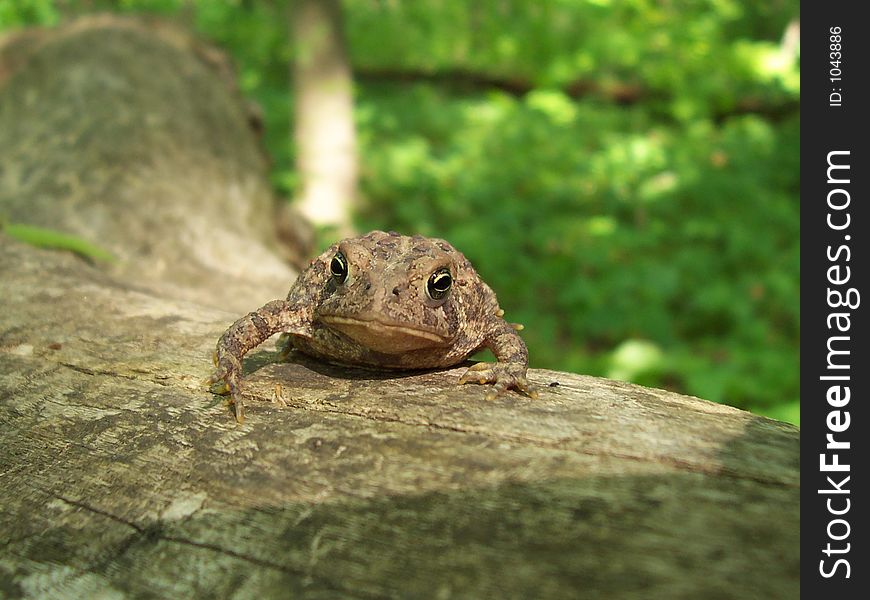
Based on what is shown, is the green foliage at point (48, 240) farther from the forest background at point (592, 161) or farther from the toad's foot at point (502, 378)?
the forest background at point (592, 161)

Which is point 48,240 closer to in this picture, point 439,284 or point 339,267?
point 339,267

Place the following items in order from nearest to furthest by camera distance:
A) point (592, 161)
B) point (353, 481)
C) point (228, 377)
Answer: point (353, 481) < point (228, 377) < point (592, 161)

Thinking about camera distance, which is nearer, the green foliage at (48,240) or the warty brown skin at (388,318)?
the warty brown skin at (388,318)

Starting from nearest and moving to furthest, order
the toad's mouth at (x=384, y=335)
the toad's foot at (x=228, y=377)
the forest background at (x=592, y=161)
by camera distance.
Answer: the toad's foot at (x=228, y=377), the toad's mouth at (x=384, y=335), the forest background at (x=592, y=161)

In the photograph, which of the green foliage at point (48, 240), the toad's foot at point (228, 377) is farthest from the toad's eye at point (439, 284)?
the green foliage at point (48, 240)

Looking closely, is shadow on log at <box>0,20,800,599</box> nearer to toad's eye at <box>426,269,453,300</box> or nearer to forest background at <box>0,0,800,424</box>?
toad's eye at <box>426,269,453,300</box>

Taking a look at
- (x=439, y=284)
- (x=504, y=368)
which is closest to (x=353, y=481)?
(x=504, y=368)

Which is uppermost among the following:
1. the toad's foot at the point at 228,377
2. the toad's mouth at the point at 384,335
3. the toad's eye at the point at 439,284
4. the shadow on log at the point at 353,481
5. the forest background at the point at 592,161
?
the forest background at the point at 592,161

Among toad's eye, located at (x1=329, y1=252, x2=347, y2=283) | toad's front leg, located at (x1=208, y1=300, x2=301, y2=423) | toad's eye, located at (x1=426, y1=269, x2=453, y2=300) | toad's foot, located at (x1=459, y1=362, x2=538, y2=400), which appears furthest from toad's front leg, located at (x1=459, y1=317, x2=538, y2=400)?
toad's front leg, located at (x1=208, y1=300, x2=301, y2=423)

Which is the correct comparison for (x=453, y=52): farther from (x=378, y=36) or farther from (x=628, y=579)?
(x=628, y=579)
